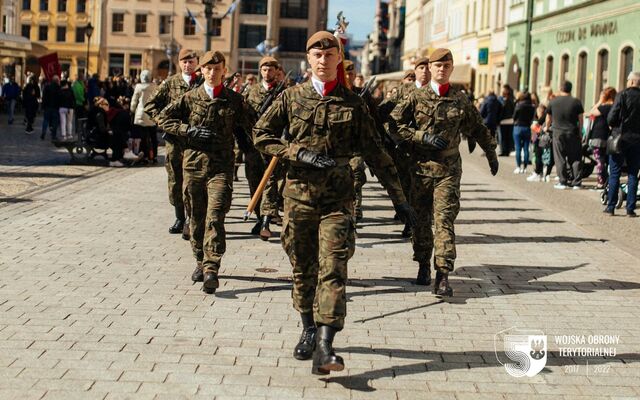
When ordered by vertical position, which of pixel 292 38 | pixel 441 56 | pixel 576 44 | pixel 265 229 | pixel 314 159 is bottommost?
pixel 265 229

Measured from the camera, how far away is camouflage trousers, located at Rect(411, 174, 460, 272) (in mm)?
8195

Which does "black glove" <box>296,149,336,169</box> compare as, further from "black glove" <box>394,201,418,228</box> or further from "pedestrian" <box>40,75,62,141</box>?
"pedestrian" <box>40,75,62,141</box>

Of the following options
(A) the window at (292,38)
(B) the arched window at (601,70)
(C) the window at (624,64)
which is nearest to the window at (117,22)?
(A) the window at (292,38)

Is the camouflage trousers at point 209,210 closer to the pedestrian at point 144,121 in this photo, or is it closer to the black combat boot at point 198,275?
the black combat boot at point 198,275

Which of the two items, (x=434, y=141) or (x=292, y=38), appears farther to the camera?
(x=292, y=38)

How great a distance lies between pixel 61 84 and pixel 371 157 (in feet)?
77.4

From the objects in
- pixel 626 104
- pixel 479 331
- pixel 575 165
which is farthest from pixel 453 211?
pixel 575 165

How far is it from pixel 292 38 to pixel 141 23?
577 inches

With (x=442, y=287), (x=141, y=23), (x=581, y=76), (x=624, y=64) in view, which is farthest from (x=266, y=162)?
(x=141, y=23)

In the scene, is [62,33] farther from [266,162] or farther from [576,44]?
[266,162]

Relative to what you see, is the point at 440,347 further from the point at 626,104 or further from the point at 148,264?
the point at 626,104

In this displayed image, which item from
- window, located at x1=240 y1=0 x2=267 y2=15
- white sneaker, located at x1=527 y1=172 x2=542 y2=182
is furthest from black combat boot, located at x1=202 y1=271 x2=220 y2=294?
window, located at x1=240 y1=0 x2=267 y2=15

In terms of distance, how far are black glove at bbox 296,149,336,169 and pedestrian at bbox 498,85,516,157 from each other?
873 inches

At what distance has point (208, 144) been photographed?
846 cm
